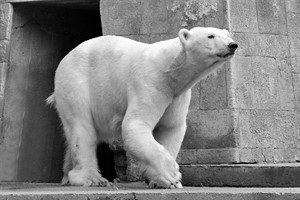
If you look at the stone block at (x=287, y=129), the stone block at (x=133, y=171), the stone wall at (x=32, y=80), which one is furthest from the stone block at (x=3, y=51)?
the stone block at (x=287, y=129)

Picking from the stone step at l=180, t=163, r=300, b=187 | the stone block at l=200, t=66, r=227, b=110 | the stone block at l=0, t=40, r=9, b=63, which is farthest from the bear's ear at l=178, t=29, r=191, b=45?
the stone block at l=0, t=40, r=9, b=63

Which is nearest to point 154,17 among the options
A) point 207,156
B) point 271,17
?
point 271,17

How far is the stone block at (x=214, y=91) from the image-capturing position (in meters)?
5.79

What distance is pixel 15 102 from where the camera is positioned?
669 cm

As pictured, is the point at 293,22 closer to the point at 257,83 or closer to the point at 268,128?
the point at 257,83

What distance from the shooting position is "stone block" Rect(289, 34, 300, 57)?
6332mm

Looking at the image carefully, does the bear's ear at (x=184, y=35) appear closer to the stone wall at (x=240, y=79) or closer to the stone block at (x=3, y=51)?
the stone wall at (x=240, y=79)

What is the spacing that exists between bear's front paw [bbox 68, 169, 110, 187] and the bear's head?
1.44m

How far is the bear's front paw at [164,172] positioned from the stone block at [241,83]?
2263mm

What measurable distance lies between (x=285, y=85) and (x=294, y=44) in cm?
63

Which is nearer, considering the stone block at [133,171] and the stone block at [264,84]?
the stone block at [133,171]

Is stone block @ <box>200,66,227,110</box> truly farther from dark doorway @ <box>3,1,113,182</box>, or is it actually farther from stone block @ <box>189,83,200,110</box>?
dark doorway @ <box>3,1,113,182</box>

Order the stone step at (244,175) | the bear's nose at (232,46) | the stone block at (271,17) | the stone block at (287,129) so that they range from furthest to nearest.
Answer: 1. the stone block at (271,17)
2. the stone block at (287,129)
3. the stone step at (244,175)
4. the bear's nose at (232,46)

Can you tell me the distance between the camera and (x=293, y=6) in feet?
21.2
